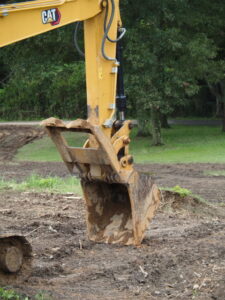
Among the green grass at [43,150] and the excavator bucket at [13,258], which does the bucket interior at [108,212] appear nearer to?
the excavator bucket at [13,258]

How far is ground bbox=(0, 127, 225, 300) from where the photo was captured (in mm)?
Result: 7281

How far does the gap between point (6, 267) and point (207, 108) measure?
42.1m

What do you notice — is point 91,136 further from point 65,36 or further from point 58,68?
point 58,68

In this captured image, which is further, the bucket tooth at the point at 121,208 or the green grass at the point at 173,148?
the green grass at the point at 173,148

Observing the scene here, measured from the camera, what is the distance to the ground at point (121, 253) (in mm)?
7281

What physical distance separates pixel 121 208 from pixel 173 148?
17469 millimetres

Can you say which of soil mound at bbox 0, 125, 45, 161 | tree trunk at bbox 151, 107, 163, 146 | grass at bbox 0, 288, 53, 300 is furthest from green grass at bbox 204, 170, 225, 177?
soil mound at bbox 0, 125, 45, 161

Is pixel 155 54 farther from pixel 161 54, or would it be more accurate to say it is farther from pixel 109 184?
pixel 109 184

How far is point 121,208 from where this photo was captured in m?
9.38

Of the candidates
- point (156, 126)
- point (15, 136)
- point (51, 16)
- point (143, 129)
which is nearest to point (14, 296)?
point (51, 16)

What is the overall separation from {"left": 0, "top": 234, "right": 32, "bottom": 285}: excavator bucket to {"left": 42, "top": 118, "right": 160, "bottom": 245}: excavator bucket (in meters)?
1.68

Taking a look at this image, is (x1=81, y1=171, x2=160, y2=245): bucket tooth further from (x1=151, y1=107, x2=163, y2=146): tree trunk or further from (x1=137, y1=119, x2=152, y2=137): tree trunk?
(x1=137, y1=119, x2=152, y2=137): tree trunk

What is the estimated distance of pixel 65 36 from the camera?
25781 millimetres

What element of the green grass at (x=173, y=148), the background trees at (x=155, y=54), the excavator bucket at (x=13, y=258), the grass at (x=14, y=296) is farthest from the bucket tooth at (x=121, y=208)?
the background trees at (x=155, y=54)
